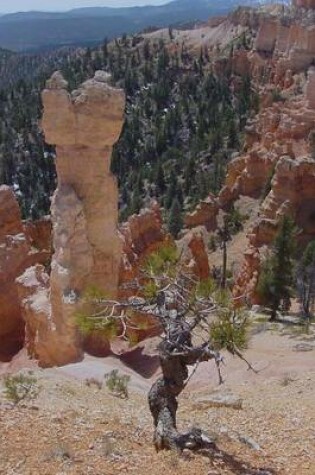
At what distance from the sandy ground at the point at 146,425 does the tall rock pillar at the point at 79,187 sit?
214 cm

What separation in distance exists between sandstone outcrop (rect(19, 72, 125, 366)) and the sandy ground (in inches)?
68.8

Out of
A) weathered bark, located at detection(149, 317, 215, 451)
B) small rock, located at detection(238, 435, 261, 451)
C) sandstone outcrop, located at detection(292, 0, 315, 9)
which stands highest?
sandstone outcrop, located at detection(292, 0, 315, 9)

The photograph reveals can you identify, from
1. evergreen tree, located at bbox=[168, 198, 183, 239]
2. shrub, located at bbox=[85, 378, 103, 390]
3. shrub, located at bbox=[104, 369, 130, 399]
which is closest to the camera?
shrub, located at bbox=[104, 369, 130, 399]

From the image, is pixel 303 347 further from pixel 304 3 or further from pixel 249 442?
pixel 304 3

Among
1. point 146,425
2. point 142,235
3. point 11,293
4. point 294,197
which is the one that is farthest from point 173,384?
point 294,197

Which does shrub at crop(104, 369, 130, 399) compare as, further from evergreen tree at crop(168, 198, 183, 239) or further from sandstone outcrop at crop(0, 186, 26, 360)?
evergreen tree at crop(168, 198, 183, 239)

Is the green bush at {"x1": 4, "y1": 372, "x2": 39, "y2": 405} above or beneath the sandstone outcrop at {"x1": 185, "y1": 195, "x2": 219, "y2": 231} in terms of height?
above

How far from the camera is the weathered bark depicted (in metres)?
9.61

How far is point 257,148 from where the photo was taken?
50.3 metres

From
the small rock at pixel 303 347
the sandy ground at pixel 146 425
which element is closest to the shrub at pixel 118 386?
the sandy ground at pixel 146 425

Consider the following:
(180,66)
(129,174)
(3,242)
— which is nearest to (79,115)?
(3,242)

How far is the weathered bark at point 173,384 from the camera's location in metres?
9.61

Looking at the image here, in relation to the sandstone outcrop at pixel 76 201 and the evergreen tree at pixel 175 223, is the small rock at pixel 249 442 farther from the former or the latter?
the evergreen tree at pixel 175 223

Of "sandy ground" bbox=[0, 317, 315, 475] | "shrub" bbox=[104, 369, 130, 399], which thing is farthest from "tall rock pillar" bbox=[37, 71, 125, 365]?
"shrub" bbox=[104, 369, 130, 399]
